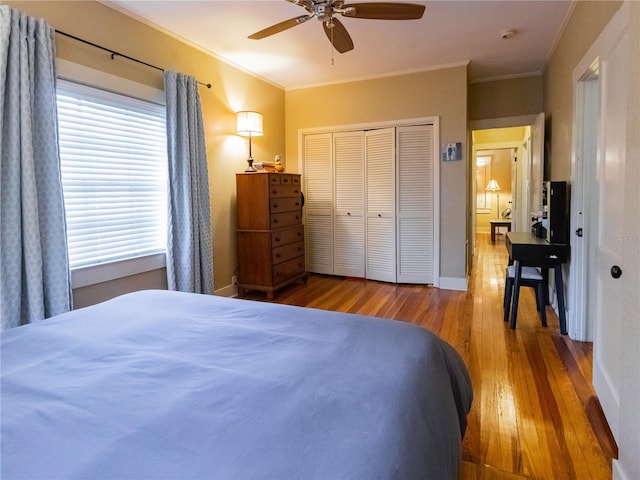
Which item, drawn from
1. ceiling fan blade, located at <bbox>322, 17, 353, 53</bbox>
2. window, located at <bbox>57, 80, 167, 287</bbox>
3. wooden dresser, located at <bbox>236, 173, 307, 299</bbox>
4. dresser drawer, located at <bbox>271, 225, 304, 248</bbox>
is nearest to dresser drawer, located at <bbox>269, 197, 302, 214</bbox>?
wooden dresser, located at <bbox>236, 173, 307, 299</bbox>

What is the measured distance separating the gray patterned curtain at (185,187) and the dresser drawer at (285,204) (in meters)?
0.83

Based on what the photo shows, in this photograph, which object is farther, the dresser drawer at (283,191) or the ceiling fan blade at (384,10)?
the dresser drawer at (283,191)

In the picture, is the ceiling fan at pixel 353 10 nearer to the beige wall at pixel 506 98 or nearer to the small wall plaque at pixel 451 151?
the small wall plaque at pixel 451 151

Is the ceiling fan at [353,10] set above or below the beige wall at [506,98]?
below

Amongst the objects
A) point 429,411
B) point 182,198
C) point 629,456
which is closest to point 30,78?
point 182,198

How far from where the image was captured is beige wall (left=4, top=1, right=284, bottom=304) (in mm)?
2648

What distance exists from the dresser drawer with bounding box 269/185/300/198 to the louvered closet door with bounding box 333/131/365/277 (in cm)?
69

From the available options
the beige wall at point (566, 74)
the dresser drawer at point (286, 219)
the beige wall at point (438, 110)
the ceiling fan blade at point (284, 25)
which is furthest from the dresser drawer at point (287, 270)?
the beige wall at point (566, 74)

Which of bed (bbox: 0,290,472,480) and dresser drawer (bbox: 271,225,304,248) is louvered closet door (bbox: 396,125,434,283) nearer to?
→ dresser drawer (bbox: 271,225,304,248)

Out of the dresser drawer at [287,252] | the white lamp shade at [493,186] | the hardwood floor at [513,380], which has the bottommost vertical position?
the hardwood floor at [513,380]

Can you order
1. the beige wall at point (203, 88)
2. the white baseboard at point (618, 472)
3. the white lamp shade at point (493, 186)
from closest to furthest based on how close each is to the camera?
1. the white baseboard at point (618, 472)
2. the beige wall at point (203, 88)
3. the white lamp shade at point (493, 186)

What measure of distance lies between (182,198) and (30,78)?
1.39 meters

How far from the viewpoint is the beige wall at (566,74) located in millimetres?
2348

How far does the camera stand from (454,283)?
456 cm
